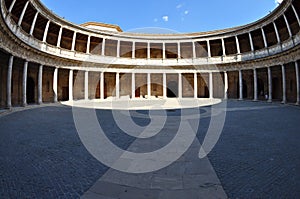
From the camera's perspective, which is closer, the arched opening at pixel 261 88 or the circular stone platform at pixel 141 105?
the circular stone platform at pixel 141 105

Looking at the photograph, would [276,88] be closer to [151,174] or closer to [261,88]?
[261,88]

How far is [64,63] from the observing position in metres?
24.7

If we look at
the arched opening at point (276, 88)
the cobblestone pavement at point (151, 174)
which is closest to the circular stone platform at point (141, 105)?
the arched opening at point (276, 88)

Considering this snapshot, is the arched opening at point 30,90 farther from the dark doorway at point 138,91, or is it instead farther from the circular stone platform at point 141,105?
the dark doorway at point 138,91

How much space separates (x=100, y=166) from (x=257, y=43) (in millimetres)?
31621

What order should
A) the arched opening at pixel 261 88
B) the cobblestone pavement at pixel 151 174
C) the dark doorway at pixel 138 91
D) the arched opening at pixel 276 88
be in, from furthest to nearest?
the dark doorway at pixel 138 91 < the arched opening at pixel 261 88 < the arched opening at pixel 276 88 < the cobblestone pavement at pixel 151 174

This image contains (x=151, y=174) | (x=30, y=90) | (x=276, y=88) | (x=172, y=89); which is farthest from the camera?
(x=172, y=89)

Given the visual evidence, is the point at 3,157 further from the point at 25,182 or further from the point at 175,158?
the point at 175,158

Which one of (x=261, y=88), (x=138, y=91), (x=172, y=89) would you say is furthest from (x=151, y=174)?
(x=172, y=89)

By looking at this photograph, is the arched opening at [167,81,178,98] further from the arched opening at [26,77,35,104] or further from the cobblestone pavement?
the cobblestone pavement

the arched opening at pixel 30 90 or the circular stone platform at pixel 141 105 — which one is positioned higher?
the arched opening at pixel 30 90

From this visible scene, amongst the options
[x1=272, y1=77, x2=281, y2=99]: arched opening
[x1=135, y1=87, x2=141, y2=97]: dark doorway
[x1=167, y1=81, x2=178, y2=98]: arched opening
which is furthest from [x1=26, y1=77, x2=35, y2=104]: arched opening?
[x1=272, y1=77, x2=281, y2=99]: arched opening

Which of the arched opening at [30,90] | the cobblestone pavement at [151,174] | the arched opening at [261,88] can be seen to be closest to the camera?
the cobblestone pavement at [151,174]

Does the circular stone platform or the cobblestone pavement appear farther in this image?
the circular stone platform
